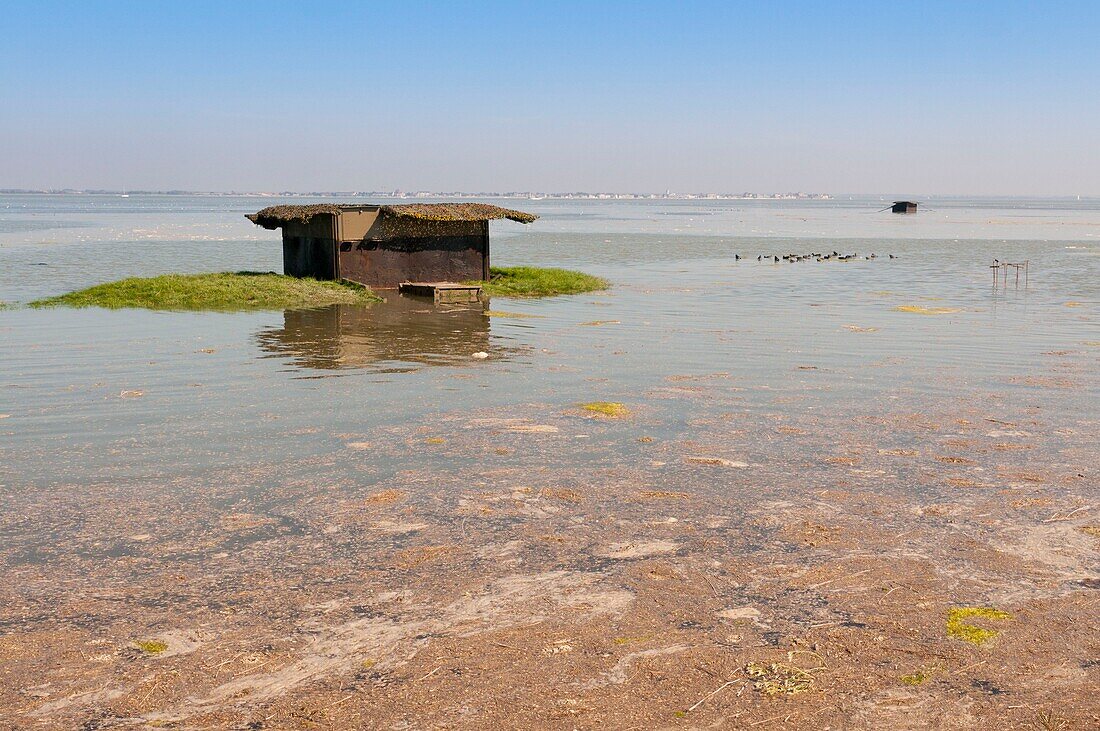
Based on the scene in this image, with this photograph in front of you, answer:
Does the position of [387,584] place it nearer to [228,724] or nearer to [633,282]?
[228,724]

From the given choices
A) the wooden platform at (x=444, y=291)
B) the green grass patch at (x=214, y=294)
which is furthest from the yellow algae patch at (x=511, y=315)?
the green grass patch at (x=214, y=294)

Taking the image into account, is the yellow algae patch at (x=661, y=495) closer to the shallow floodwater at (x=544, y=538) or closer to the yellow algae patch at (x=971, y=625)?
the shallow floodwater at (x=544, y=538)

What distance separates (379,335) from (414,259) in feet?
29.5

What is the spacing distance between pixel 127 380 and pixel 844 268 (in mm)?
37640

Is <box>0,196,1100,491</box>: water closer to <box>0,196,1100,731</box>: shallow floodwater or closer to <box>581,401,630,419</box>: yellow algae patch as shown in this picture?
<box>0,196,1100,731</box>: shallow floodwater

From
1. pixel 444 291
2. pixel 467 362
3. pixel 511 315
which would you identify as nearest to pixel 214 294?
pixel 444 291

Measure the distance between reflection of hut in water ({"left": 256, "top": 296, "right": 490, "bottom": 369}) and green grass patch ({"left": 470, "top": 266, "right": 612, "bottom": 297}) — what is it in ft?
12.7

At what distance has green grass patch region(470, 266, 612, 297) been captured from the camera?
31.5m

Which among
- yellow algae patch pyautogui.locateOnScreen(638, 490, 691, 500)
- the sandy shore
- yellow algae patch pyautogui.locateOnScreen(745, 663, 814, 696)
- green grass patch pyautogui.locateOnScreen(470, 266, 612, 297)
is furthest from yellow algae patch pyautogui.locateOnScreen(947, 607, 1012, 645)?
green grass patch pyautogui.locateOnScreen(470, 266, 612, 297)

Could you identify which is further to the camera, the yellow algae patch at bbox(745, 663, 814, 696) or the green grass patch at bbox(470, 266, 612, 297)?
the green grass patch at bbox(470, 266, 612, 297)

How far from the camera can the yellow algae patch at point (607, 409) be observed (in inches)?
531

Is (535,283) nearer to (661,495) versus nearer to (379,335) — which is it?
(379,335)

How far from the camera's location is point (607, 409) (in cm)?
1380

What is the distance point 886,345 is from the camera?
2100cm
